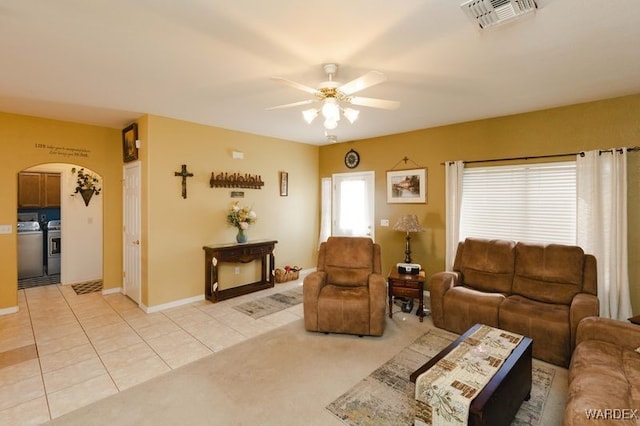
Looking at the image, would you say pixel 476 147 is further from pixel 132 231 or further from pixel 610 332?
pixel 132 231

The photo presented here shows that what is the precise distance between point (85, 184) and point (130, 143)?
1902 millimetres

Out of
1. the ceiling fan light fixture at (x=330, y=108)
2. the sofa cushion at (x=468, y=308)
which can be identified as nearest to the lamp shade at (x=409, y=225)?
the sofa cushion at (x=468, y=308)

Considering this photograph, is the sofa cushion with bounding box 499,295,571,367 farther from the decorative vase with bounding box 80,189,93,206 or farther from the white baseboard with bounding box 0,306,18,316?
the decorative vase with bounding box 80,189,93,206

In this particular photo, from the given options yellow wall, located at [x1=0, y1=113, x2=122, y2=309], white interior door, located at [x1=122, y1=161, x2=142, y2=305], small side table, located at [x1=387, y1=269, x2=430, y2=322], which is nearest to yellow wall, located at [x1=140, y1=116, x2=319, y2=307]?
white interior door, located at [x1=122, y1=161, x2=142, y2=305]

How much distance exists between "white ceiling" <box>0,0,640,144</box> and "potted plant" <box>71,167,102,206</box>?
6.01ft

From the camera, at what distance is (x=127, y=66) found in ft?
8.66

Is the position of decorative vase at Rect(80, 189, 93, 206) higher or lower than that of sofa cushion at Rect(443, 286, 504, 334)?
higher

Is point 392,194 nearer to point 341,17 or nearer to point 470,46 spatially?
point 470,46

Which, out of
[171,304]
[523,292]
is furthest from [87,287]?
[523,292]

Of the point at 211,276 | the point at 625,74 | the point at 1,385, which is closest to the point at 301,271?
the point at 211,276

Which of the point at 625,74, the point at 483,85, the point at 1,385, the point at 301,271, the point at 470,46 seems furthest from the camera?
the point at 301,271

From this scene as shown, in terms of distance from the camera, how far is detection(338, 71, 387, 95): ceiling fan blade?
205cm

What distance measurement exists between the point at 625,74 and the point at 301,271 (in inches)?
208

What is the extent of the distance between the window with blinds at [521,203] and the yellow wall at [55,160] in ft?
17.9
